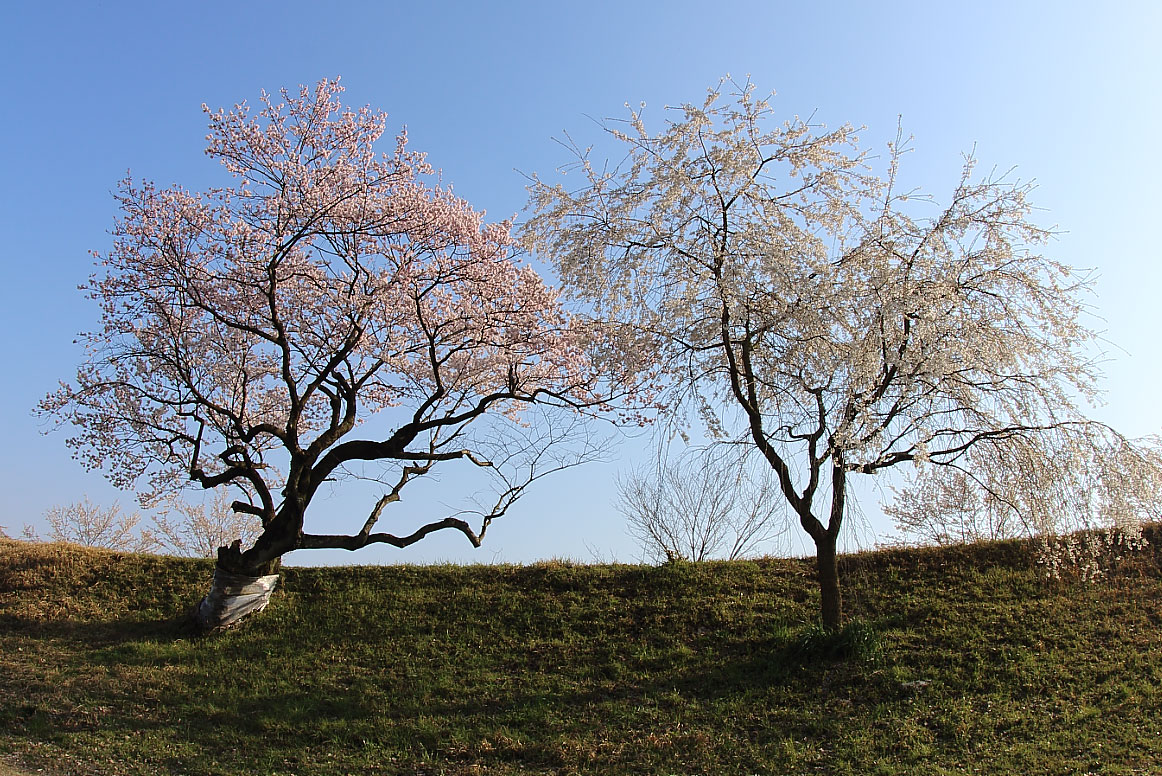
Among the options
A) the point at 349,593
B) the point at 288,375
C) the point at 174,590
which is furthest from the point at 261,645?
the point at 288,375

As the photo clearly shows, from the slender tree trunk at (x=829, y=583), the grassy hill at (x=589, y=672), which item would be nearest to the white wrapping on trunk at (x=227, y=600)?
the grassy hill at (x=589, y=672)

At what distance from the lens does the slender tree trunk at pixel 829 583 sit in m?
9.77

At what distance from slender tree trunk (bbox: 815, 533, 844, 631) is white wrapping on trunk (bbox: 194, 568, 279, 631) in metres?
8.32

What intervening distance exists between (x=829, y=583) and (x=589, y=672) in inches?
132

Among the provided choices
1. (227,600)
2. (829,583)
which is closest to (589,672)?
(829,583)

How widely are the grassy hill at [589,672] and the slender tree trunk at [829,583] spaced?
1.18 feet

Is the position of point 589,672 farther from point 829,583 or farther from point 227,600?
point 227,600

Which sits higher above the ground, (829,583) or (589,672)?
(829,583)

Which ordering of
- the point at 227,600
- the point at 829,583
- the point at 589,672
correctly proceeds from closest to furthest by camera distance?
the point at 589,672, the point at 829,583, the point at 227,600

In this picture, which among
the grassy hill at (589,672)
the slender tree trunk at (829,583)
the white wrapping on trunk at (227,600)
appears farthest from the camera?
the white wrapping on trunk at (227,600)

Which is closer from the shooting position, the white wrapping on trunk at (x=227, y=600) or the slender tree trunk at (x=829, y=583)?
the slender tree trunk at (x=829, y=583)

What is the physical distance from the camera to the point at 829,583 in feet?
32.4

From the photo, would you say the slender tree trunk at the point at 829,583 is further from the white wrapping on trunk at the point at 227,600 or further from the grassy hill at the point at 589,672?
the white wrapping on trunk at the point at 227,600

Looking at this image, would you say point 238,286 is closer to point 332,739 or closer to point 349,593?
point 349,593
